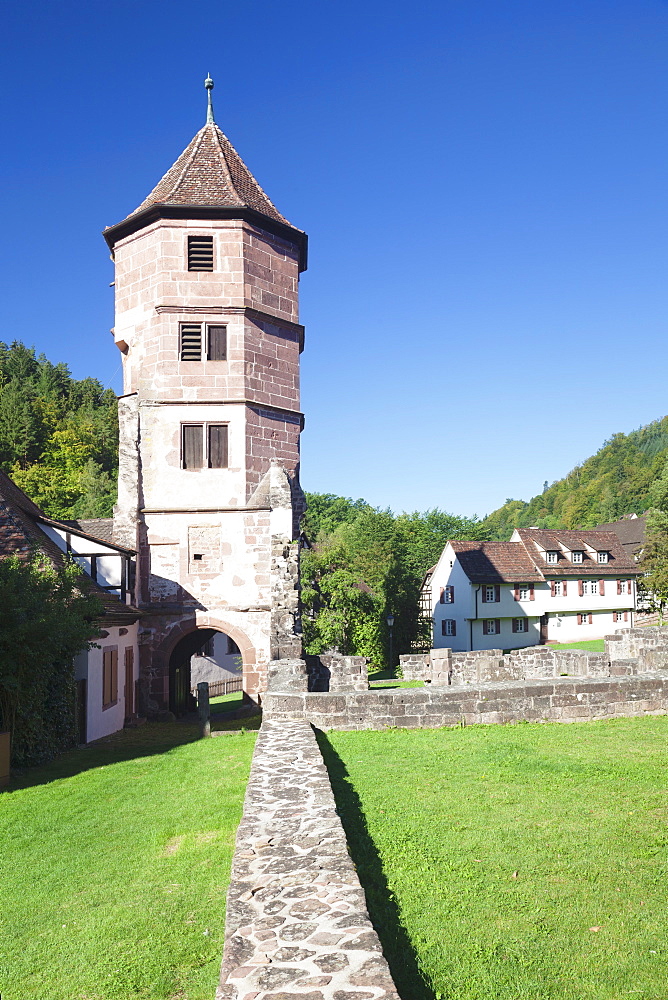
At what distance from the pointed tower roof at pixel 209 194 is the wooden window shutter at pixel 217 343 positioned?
3296mm

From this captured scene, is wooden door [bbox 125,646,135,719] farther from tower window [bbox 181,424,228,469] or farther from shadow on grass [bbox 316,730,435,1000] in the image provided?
shadow on grass [bbox 316,730,435,1000]

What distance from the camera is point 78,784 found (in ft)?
36.7

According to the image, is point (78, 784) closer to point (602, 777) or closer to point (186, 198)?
point (602, 777)

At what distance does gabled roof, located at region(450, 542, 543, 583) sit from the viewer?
47.9 metres

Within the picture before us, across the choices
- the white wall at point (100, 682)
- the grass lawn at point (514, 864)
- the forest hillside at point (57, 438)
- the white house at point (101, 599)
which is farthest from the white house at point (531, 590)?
the grass lawn at point (514, 864)

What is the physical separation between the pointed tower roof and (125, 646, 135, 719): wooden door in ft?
41.0

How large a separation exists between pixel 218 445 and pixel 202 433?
22.6 inches

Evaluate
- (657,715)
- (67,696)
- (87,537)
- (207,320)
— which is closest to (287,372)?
(207,320)

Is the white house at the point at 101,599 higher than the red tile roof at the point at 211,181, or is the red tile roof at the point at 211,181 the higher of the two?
the red tile roof at the point at 211,181

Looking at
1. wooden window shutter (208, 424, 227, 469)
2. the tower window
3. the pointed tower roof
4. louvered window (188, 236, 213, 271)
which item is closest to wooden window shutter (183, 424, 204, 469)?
the tower window

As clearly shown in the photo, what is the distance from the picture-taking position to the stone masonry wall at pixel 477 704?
42.6 ft

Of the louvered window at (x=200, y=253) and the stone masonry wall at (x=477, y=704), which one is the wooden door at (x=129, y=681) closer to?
the stone masonry wall at (x=477, y=704)

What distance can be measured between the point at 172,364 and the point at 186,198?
502 cm

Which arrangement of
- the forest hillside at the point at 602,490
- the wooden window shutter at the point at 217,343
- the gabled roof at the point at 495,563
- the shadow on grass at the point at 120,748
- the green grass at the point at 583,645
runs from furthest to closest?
the forest hillside at the point at 602,490
the gabled roof at the point at 495,563
the green grass at the point at 583,645
the wooden window shutter at the point at 217,343
the shadow on grass at the point at 120,748
